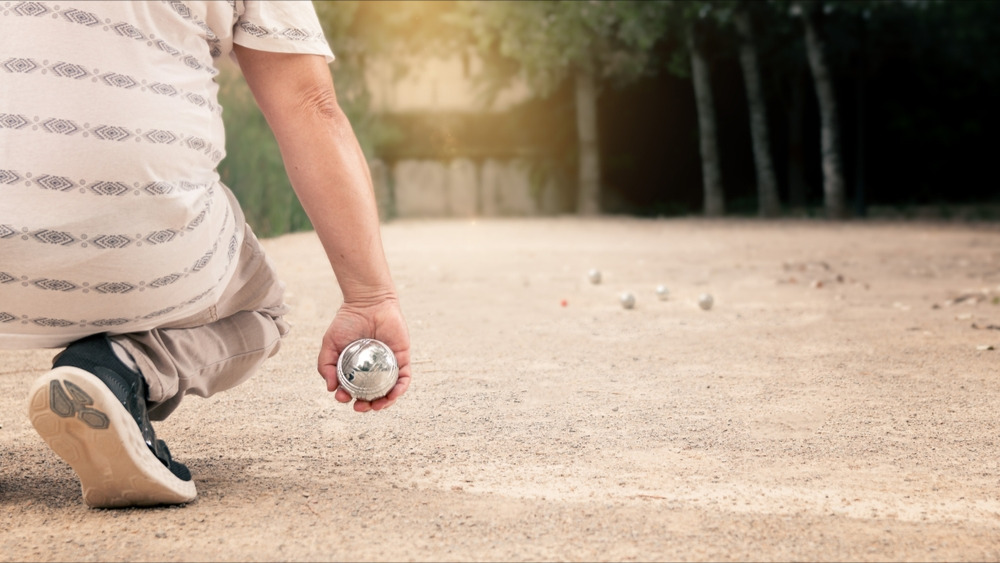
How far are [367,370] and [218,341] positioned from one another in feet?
1.33

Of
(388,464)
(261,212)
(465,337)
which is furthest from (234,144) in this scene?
(388,464)

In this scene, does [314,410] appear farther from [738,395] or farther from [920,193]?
[920,193]

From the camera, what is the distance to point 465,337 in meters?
4.34

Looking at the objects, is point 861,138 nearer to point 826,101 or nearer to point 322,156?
point 826,101

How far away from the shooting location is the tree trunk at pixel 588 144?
15.4 meters

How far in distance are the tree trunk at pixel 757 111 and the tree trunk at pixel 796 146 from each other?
1.40 metres

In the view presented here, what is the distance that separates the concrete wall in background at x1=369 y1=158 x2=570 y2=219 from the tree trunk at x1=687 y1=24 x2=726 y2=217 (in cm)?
253

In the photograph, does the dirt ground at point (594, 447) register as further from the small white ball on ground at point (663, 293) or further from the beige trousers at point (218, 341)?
the beige trousers at point (218, 341)

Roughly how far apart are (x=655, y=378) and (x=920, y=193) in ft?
48.6

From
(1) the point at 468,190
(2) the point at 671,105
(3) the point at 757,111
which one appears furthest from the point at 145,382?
(2) the point at 671,105

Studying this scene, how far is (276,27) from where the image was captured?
Answer: 1.83 m

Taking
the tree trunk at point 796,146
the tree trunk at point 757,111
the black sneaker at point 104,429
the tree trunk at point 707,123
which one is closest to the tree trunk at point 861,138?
the tree trunk at point 757,111

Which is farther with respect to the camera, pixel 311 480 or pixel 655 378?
pixel 655 378

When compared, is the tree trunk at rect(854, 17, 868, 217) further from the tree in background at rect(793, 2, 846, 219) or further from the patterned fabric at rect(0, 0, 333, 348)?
the patterned fabric at rect(0, 0, 333, 348)
